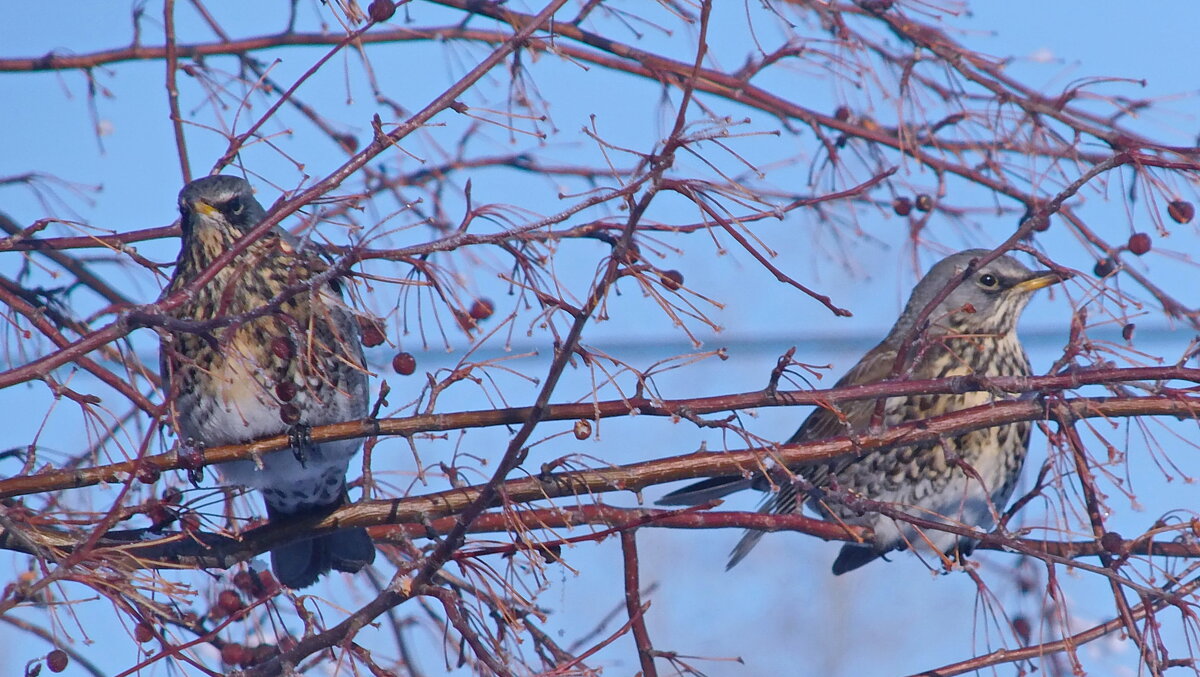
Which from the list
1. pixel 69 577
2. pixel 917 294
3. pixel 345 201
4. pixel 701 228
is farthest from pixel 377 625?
pixel 917 294

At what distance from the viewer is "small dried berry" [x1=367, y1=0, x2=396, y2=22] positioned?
2.20m

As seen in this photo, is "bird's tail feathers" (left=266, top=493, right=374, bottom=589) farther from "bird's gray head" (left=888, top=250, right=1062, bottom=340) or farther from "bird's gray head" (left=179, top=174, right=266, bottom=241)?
"bird's gray head" (left=888, top=250, right=1062, bottom=340)

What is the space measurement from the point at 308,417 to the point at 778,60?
173cm

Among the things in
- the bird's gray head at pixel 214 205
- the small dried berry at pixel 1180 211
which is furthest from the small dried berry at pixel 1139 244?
the bird's gray head at pixel 214 205

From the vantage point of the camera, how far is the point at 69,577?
2.08 metres

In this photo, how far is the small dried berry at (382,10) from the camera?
2195mm

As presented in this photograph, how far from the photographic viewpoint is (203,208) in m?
3.31

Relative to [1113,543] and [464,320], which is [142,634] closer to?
[464,320]

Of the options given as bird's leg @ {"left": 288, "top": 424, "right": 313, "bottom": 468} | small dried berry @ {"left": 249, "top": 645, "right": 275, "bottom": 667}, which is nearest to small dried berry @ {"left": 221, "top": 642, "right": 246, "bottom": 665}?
small dried berry @ {"left": 249, "top": 645, "right": 275, "bottom": 667}

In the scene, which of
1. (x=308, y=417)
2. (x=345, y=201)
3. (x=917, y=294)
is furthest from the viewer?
(x=917, y=294)

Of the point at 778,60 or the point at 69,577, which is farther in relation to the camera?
the point at 778,60

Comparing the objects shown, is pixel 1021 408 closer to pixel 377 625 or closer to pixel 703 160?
pixel 703 160

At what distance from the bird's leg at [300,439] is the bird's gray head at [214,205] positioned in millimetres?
600

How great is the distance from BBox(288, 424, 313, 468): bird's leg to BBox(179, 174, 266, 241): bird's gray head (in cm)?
60
